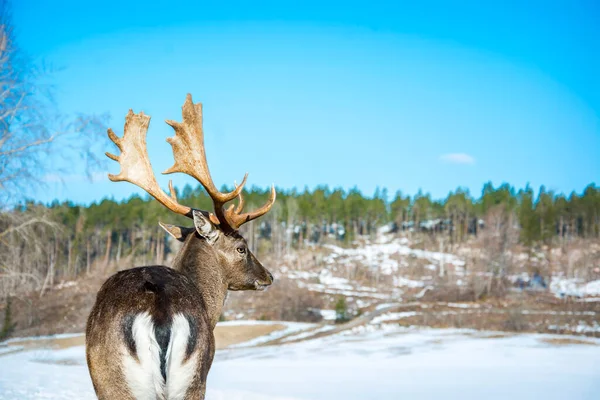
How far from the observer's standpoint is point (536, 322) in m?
33.5

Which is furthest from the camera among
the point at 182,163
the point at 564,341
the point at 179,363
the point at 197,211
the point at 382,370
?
the point at 564,341

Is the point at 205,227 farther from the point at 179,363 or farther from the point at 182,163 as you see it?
the point at 179,363

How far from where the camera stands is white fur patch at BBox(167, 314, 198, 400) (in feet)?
11.9

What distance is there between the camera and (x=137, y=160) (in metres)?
5.88

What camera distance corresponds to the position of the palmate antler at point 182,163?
5.68 meters

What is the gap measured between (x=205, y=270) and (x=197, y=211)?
0.52 meters

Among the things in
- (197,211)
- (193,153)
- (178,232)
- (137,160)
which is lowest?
(178,232)

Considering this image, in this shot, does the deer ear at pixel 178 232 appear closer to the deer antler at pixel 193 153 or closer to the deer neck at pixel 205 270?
the deer neck at pixel 205 270

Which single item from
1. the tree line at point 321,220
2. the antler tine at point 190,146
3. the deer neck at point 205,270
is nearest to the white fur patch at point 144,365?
the deer neck at point 205,270

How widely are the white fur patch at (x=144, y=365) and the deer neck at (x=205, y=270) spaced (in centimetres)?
138

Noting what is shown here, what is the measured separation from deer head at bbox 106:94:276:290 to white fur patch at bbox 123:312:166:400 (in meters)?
1.53

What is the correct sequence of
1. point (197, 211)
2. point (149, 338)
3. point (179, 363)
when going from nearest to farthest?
point (149, 338) → point (179, 363) → point (197, 211)

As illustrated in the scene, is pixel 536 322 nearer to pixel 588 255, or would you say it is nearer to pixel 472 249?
pixel 588 255

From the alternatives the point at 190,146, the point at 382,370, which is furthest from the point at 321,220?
the point at 190,146
